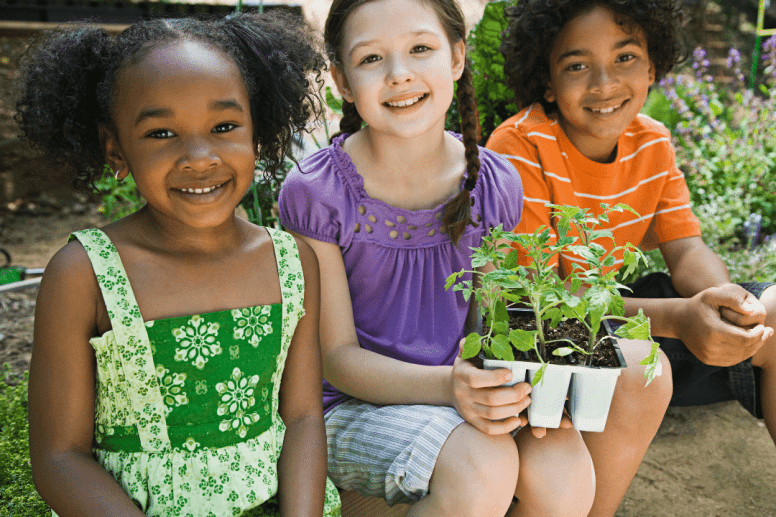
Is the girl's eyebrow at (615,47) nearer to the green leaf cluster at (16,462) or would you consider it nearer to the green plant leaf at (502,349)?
the green plant leaf at (502,349)

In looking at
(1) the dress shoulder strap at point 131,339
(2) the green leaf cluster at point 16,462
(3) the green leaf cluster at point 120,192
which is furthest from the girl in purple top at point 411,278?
(3) the green leaf cluster at point 120,192

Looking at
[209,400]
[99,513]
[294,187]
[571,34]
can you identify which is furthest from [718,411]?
[99,513]

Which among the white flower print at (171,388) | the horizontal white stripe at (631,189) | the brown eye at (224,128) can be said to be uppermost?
the brown eye at (224,128)

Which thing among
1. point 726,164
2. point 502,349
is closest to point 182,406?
point 502,349

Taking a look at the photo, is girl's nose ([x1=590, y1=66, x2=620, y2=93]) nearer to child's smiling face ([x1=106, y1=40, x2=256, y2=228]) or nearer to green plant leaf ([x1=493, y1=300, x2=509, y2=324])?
green plant leaf ([x1=493, y1=300, x2=509, y2=324])

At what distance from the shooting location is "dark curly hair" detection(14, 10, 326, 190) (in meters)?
1.39

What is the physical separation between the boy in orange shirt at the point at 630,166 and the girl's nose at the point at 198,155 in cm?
103

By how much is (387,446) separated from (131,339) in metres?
0.60

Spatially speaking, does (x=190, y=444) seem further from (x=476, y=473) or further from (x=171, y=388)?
(x=476, y=473)

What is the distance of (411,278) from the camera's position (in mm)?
1767

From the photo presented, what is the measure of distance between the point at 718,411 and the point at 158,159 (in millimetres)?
2463

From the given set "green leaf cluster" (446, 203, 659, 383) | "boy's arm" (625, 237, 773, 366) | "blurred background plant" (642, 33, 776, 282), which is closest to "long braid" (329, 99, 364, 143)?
"green leaf cluster" (446, 203, 659, 383)

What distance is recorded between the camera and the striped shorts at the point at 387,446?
4.67 feet

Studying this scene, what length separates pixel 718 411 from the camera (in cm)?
275
